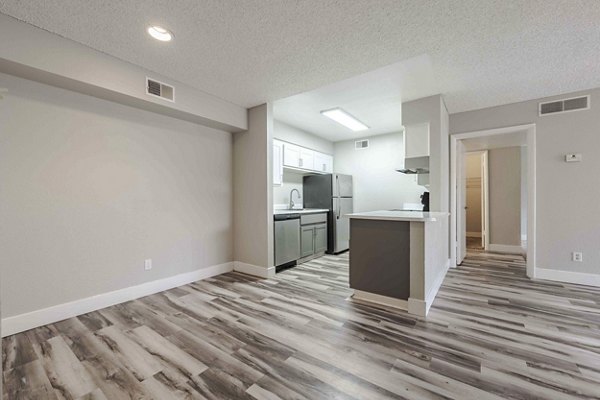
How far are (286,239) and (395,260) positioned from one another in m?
2.00

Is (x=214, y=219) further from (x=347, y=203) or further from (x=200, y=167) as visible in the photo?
(x=347, y=203)

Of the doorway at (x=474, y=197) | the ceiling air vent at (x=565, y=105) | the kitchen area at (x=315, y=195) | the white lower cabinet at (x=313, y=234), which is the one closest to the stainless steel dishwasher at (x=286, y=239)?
the kitchen area at (x=315, y=195)

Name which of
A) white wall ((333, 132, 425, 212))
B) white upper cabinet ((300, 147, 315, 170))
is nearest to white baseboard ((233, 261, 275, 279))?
white upper cabinet ((300, 147, 315, 170))

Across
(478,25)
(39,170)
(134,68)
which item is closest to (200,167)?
(134,68)

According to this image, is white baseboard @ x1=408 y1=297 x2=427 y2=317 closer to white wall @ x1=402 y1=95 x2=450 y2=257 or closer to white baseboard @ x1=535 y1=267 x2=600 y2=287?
white wall @ x1=402 y1=95 x2=450 y2=257

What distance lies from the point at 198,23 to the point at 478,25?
93.4 inches

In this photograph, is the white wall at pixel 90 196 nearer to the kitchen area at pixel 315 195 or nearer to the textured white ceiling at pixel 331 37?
the textured white ceiling at pixel 331 37

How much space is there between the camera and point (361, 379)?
173cm

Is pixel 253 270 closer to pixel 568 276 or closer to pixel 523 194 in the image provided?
pixel 568 276

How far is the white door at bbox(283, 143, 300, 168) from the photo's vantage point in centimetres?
501

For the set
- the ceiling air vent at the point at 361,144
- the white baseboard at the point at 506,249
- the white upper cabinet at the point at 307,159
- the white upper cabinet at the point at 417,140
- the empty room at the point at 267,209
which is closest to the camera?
the empty room at the point at 267,209

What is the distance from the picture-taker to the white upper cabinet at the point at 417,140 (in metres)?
3.85

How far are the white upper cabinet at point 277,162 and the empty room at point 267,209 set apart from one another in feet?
2.21

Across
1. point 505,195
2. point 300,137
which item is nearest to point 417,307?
point 300,137
